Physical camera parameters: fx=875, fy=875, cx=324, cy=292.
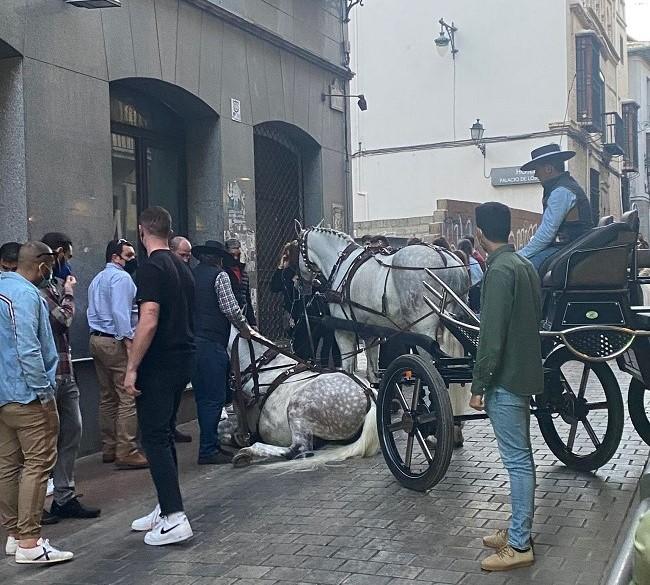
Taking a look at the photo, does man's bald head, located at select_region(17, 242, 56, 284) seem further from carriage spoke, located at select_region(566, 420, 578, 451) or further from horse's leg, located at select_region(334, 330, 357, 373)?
horse's leg, located at select_region(334, 330, 357, 373)

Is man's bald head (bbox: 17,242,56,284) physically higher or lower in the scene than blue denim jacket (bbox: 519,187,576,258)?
lower

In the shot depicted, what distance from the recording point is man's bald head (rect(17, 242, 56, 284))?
521 cm

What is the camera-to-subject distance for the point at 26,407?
507cm

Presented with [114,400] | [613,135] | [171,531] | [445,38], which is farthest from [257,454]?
[613,135]

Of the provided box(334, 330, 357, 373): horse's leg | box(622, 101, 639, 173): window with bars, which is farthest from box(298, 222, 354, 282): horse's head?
box(622, 101, 639, 173): window with bars

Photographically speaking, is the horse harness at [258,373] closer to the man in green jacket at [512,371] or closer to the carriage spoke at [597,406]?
the carriage spoke at [597,406]

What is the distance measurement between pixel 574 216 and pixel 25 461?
410 centimetres

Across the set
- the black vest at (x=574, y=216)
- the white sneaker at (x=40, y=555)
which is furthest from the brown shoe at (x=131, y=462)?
the black vest at (x=574, y=216)

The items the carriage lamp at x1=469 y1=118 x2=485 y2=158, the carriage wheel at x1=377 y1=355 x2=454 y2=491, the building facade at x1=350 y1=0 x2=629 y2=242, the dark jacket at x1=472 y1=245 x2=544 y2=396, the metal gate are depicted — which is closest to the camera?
the dark jacket at x1=472 y1=245 x2=544 y2=396

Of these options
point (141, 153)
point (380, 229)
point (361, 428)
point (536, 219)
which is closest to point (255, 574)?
point (361, 428)

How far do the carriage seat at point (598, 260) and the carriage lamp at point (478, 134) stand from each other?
2070cm

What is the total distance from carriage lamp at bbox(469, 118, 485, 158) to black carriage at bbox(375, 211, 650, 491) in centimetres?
1998

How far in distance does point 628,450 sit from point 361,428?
88.3 inches

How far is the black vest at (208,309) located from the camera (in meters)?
7.39
